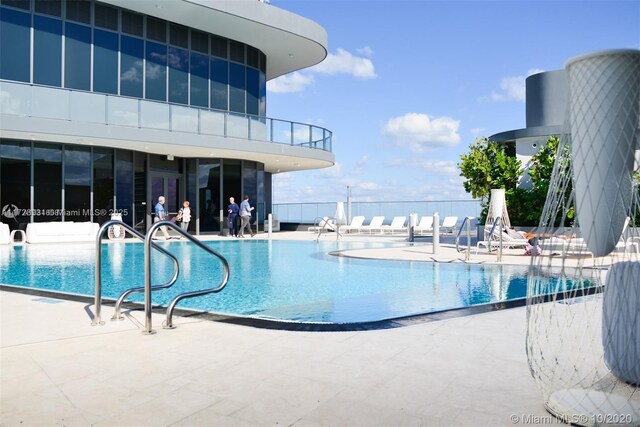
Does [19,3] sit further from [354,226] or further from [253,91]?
[354,226]

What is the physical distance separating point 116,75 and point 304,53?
8.47 m

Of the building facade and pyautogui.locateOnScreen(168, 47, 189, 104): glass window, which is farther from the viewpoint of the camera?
pyautogui.locateOnScreen(168, 47, 189, 104): glass window

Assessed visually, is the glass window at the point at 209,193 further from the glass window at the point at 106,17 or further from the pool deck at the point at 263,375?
the pool deck at the point at 263,375

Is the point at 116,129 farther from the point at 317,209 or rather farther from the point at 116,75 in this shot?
the point at 317,209

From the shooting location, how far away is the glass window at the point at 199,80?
22.3 m

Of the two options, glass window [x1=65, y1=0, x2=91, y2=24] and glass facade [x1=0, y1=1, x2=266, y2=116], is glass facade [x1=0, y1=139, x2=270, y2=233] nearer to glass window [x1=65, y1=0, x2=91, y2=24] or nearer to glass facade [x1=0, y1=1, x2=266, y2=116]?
glass facade [x1=0, y1=1, x2=266, y2=116]

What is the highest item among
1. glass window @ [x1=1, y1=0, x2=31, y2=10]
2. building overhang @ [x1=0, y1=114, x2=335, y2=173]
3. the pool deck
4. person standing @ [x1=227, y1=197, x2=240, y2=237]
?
glass window @ [x1=1, y1=0, x2=31, y2=10]

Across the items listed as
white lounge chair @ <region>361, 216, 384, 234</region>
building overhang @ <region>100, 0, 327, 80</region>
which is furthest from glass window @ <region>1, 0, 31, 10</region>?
white lounge chair @ <region>361, 216, 384, 234</region>

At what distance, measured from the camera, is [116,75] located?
20.1m

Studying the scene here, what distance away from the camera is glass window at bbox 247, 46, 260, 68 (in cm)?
2419

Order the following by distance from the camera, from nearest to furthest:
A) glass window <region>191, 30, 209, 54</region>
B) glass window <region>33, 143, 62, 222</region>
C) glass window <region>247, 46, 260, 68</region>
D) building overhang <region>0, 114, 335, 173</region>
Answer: building overhang <region>0, 114, 335, 173</region> < glass window <region>33, 143, 62, 222</region> < glass window <region>191, 30, 209, 54</region> < glass window <region>247, 46, 260, 68</region>

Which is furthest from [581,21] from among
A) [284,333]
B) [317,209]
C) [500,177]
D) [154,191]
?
[317,209]

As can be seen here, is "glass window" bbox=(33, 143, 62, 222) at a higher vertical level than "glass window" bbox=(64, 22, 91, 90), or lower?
lower

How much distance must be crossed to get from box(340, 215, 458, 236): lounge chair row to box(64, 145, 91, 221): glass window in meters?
12.5
